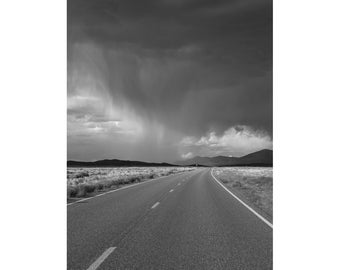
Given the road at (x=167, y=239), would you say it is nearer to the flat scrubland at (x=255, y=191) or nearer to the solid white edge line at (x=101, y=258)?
the solid white edge line at (x=101, y=258)

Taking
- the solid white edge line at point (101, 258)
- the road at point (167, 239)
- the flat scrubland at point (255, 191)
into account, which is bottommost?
the flat scrubland at point (255, 191)

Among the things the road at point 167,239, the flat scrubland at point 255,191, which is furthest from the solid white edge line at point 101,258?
the flat scrubland at point 255,191

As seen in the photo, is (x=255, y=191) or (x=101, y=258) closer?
(x=101, y=258)

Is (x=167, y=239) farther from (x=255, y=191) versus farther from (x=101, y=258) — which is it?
(x=255, y=191)

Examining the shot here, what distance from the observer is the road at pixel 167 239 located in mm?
5621

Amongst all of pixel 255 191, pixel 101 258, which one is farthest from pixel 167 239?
pixel 255 191

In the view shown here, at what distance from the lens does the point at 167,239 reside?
Result: 7.19 m

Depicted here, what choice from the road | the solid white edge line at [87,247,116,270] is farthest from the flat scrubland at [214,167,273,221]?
the solid white edge line at [87,247,116,270]

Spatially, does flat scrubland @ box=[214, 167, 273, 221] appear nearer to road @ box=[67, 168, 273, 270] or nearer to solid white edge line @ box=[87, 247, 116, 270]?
road @ box=[67, 168, 273, 270]

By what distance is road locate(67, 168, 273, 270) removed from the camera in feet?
18.4

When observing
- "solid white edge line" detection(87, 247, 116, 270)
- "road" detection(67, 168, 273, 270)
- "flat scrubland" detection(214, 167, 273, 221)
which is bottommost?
"flat scrubland" detection(214, 167, 273, 221)

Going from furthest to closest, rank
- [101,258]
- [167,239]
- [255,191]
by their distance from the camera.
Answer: [255,191], [167,239], [101,258]

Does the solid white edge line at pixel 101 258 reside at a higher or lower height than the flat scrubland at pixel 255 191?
higher
